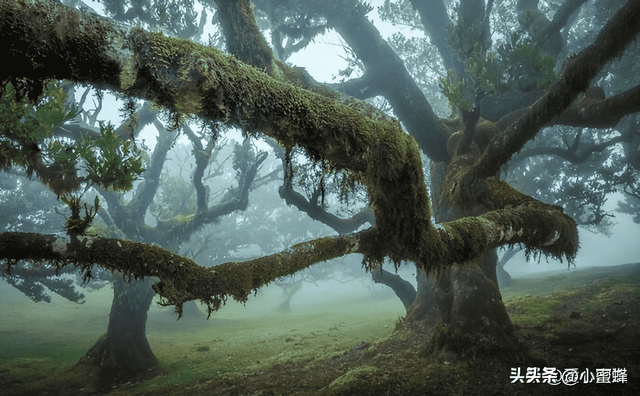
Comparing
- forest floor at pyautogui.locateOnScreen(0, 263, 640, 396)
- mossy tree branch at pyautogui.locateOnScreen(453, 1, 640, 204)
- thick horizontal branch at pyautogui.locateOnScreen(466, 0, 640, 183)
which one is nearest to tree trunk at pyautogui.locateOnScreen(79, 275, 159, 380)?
forest floor at pyautogui.locateOnScreen(0, 263, 640, 396)

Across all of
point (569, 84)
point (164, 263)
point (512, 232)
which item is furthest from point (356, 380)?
point (569, 84)

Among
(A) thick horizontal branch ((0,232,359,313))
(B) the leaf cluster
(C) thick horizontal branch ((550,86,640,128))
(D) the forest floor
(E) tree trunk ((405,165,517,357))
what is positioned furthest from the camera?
(B) the leaf cluster

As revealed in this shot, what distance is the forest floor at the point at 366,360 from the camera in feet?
20.9

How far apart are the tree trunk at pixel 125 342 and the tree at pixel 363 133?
9.35m

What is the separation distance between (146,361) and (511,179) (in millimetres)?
20727

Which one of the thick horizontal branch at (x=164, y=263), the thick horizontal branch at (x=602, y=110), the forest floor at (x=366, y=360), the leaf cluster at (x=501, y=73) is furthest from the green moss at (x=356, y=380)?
the thick horizontal branch at (x=602, y=110)

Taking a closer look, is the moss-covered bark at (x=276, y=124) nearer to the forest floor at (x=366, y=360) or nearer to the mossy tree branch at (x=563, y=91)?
the mossy tree branch at (x=563, y=91)

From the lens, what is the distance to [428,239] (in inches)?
174

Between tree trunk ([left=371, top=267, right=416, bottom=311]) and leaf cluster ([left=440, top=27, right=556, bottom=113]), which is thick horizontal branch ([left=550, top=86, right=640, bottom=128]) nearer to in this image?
leaf cluster ([left=440, top=27, right=556, bottom=113])

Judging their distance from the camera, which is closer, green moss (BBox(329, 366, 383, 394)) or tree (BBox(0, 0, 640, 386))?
tree (BBox(0, 0, 640, 386))

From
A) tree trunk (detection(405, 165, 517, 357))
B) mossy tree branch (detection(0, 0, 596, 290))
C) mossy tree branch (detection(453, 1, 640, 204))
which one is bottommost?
tree trunk (detection(405, 165, 517, 357))

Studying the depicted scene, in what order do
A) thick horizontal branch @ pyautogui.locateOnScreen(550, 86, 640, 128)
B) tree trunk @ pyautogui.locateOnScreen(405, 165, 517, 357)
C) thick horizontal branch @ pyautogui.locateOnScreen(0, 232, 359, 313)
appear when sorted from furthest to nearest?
1. thick horizontal branch @ pyautogui.locateOnScreen(550, 86, 640, 128)
2. tree trunk @ pyautogui.locateOnScreen(405, 165, 517, 357)
3. thick horizontal branch @ pyautogui.locateOnScreen(0, 232, 359, 313)

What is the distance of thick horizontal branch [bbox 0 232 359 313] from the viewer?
3.36 m

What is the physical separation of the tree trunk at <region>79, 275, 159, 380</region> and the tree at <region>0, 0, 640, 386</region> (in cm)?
935
